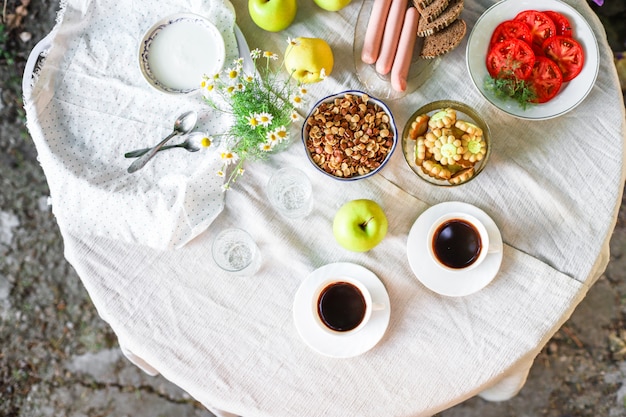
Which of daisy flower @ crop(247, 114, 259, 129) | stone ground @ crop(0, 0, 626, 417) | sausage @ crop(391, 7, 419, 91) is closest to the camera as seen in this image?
daisy flower @ crop(247, 114, 259, 129)

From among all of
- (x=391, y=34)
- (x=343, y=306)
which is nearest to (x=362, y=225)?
(x=343, y=306)

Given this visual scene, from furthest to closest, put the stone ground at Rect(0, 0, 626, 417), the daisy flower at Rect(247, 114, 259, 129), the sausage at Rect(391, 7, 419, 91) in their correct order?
the stone ground at Rect(0, 0, 626, 417) < the sausage at Rect(391, 7, 419, 91) < the daisy flower at Rect(247, 114, 259, 129)

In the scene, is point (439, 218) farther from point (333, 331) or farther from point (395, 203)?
point (333, 331)

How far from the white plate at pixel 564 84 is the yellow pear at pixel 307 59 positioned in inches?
11.8

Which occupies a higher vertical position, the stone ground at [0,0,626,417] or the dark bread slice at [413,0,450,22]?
the dark bread slice at [413,0,450,22]

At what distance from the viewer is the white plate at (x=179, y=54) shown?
1239 mm

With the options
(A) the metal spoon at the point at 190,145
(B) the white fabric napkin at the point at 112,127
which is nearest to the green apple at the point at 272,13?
(B) the white fabric napkin at the point at 112,127

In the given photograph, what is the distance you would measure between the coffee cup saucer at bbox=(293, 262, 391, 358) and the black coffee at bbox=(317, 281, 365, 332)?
22 millimetres

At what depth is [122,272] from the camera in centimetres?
125

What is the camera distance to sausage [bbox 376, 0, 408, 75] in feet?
3.93

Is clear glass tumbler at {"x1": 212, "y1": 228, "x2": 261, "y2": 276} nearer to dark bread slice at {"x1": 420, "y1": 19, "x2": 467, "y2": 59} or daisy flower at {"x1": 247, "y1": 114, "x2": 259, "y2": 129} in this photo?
daisy flower at {"x1": 247, "y1": 114, "x2": 259, "y2": 129}

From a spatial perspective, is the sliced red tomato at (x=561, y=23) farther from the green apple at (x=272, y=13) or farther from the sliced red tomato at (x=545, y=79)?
the green apple at (x=272, y=13)

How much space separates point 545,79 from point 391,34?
0.33 metres

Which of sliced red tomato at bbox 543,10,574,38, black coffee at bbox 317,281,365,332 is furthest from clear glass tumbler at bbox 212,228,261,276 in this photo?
sliced red tomato at bbox 543,10,574,38
